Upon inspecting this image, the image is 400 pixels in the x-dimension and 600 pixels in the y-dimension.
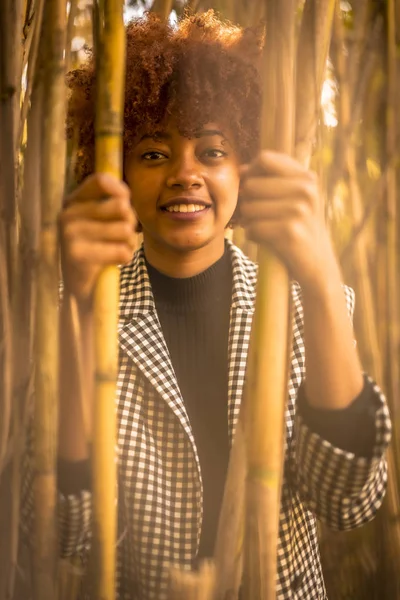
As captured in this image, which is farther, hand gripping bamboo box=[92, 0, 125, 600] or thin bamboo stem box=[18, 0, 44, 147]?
thin bamboo stem box=[18, 0, 44, 147]

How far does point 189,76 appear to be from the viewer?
52cm

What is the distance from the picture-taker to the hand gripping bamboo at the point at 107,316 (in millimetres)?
323

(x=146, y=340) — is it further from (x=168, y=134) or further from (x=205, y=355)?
(x=168, y=134)

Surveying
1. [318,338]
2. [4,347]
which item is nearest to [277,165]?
[318,338]

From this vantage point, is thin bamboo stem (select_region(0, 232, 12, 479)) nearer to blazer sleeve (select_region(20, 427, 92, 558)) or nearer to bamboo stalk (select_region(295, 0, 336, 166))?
blazer sleeve (select_region(20, 427, 92, 558))

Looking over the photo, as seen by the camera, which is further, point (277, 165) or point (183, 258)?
point (183, 258)

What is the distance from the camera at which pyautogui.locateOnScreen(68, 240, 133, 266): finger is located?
0.35 meters

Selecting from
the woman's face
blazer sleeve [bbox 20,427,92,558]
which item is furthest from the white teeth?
blazer sleeve [bbox 20,427,92,558]

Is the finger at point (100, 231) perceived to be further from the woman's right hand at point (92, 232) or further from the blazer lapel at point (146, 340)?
the blazer lapel at point (146, 340)

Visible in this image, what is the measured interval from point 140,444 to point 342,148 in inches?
12.8

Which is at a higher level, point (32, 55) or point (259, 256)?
point (32, 55)

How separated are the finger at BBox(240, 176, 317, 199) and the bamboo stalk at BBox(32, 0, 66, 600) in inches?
4.6

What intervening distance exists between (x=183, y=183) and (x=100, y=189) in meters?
0.14

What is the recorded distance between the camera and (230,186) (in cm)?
49
